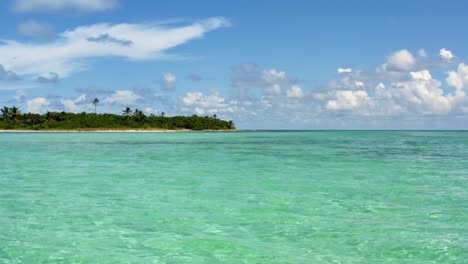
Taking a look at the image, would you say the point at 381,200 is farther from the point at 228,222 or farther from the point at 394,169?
the point at 394,169

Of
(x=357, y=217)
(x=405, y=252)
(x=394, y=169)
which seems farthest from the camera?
(x=394, y=169)

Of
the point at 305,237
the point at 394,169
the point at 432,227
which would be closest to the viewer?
the point at 305,237

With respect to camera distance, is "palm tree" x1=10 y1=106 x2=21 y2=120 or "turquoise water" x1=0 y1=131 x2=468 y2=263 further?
"palm tree" x1=10 y1=106 x2=21 y2=120

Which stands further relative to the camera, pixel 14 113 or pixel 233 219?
pixel 14 113

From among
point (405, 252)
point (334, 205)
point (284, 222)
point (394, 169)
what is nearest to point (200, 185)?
point (334, 205)

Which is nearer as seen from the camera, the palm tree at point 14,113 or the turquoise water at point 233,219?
the turquoise water at point 233,219

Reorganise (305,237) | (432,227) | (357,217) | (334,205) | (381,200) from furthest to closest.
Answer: (381,200), (334,205), (357,217), (432,227), (305,237)

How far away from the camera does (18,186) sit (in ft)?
71.5

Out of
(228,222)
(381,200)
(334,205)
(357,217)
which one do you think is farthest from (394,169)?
(228,222)

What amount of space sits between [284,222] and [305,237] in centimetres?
181

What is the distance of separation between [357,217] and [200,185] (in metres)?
9.63

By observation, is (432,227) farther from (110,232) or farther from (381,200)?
(110,232)

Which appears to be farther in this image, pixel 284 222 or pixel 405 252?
pixel 284 222

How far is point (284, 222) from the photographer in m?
13.4
